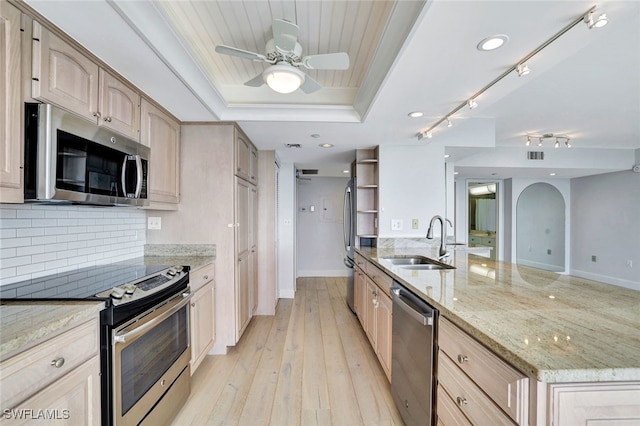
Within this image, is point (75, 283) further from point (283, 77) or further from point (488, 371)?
point (488, 371)

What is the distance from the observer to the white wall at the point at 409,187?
347 centimetres

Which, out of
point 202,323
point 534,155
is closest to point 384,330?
point 202,323

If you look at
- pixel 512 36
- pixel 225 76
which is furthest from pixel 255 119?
pixel 512 36

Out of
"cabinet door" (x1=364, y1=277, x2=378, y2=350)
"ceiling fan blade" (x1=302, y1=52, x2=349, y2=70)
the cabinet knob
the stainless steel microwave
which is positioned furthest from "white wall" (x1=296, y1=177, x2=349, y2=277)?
the cabinet knob

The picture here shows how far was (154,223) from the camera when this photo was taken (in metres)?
2.66

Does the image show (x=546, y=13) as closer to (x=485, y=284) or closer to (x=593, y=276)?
(x=485, y=284)

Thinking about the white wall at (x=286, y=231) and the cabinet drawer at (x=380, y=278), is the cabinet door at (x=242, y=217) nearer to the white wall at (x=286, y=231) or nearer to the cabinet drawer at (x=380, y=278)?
the white wall at (x=286, y=231)

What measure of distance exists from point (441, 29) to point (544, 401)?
1.49 meters

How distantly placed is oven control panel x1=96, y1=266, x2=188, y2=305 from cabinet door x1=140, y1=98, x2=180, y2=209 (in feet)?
2.23

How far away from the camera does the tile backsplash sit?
4.82ft

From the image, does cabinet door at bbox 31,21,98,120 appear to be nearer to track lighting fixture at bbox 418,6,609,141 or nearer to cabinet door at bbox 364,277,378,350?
track lighting fixture at bbox 418,6,609,141

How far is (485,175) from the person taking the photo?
5.74 metres

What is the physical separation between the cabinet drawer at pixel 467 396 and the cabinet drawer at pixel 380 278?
0.79 metres

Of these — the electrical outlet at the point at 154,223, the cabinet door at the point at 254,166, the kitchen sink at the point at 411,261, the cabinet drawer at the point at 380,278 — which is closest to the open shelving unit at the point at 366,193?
the kitchen sink at the point at 411,261
